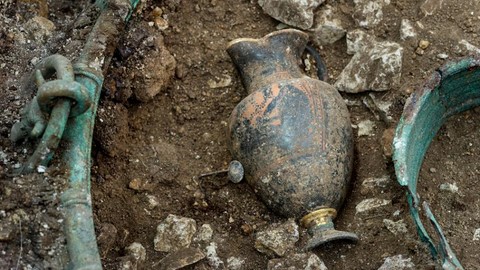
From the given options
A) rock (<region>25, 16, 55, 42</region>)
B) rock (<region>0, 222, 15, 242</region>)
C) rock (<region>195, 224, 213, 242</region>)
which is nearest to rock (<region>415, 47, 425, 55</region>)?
rock (<region>195, 224, 213, 242</region>)

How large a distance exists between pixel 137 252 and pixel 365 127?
1.12 meters

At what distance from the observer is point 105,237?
295 centimetres

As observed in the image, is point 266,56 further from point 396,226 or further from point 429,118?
point 396,226

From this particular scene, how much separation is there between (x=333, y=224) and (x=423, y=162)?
0.48 meters

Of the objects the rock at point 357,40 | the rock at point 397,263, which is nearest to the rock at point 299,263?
the rock at point 397,263

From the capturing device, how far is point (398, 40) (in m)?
3.56

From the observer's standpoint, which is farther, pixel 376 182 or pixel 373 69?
pixel 373 69

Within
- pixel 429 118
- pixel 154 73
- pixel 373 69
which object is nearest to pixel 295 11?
pixel 373 69

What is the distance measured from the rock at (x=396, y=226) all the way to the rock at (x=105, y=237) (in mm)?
1060

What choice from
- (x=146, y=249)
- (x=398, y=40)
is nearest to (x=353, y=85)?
(x=398, y=40)

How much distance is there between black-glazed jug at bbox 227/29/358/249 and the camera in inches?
123

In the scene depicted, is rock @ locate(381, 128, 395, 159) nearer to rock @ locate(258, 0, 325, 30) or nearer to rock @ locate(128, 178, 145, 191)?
rock @ locate(258, 0, 325, 30)

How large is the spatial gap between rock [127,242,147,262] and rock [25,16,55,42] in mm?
970

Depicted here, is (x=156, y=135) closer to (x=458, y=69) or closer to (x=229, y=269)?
(x=229, y=269)
